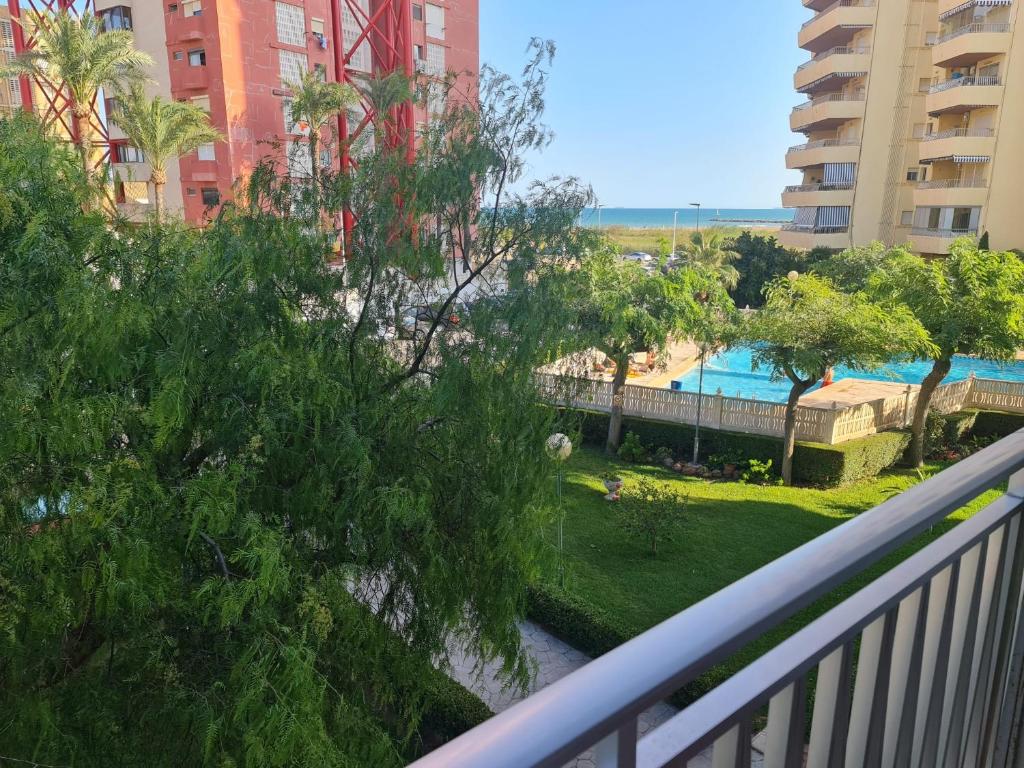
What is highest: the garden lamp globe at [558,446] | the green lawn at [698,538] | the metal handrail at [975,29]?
the metal handrail at [975,29]

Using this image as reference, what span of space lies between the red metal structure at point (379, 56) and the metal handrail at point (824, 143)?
1296 centimetres

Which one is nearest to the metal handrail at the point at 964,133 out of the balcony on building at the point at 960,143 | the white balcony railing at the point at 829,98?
the balcony on building at the point at 960,143

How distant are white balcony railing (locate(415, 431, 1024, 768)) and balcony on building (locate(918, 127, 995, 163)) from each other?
21.7 metres

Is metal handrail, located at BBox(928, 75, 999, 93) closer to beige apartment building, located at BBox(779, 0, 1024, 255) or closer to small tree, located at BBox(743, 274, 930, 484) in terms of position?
beige apartment building, located at BBox(779, 0, 1024, 255)

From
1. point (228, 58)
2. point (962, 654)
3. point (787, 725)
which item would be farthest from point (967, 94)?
point (787, 725)

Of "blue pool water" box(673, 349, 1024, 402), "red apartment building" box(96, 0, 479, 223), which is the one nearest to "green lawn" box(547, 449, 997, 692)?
"blue pool water" box(673, 349, 1024, 402)

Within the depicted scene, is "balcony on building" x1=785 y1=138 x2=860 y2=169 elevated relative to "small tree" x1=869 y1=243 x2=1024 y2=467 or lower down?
elevated

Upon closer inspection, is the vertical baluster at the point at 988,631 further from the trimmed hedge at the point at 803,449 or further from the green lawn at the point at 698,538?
the trimmed hedge at the point at 803,449

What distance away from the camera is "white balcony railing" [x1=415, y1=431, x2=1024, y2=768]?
43cm

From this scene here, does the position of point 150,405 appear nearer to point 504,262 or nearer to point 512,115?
point 504,262

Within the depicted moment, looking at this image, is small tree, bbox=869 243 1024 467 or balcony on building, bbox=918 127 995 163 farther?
balcony on building, bbox=918 127 995 163

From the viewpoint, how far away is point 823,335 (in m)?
9.83

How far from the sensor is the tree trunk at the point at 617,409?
11.6m

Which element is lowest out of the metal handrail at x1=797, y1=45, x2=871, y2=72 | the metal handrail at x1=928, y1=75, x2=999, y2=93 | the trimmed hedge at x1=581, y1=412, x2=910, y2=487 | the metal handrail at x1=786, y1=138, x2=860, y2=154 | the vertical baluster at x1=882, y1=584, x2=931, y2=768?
the trimmed hedge at x1=581, y1=412, x2=910, y2=487
